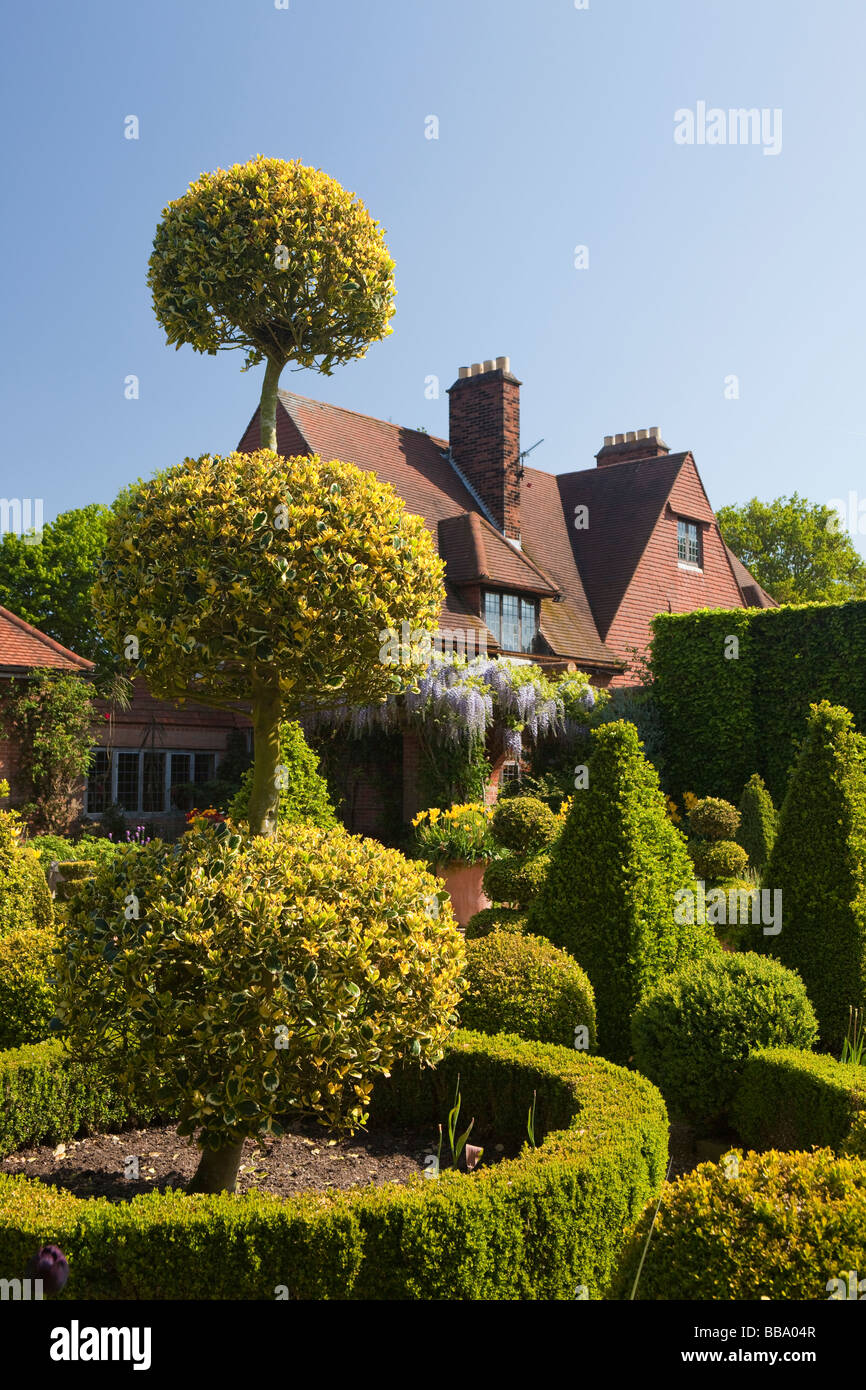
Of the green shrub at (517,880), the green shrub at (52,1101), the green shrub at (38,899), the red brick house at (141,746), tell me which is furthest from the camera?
the red brick house at (141,746)

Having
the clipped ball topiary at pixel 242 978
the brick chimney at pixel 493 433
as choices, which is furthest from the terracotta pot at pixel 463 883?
the brick chimney at pixel 493 433

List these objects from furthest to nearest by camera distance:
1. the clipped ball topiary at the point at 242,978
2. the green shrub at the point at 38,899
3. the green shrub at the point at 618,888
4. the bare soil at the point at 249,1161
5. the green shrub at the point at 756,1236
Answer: the green shrub at the point at 38,899
the green shrub at the point at 618,888
the bare soil at the point at 249,1161
the clipped ball topiary at the point at 242,978
the green shrub at the point at 756,1236

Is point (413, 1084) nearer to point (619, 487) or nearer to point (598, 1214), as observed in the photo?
point (598, 1214)

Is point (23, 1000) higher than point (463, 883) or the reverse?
higher

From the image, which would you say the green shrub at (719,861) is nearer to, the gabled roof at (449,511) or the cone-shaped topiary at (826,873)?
the cone-shaped topiary at (826,873)

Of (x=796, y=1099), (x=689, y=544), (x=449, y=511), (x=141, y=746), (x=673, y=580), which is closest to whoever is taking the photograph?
(x=796, y=1099)

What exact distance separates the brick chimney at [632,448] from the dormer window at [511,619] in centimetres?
937

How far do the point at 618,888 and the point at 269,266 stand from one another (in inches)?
191

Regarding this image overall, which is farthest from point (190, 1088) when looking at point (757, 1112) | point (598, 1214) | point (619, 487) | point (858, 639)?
point (619, 487)

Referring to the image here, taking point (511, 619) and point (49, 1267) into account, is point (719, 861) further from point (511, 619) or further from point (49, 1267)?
point (49, 1267)

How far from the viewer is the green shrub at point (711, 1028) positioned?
6770mm

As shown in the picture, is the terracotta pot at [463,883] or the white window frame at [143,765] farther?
the white window frame at [143,765]

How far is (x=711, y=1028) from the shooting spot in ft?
22.4

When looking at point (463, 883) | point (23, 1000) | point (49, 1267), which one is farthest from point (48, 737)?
point (49, 1267)
